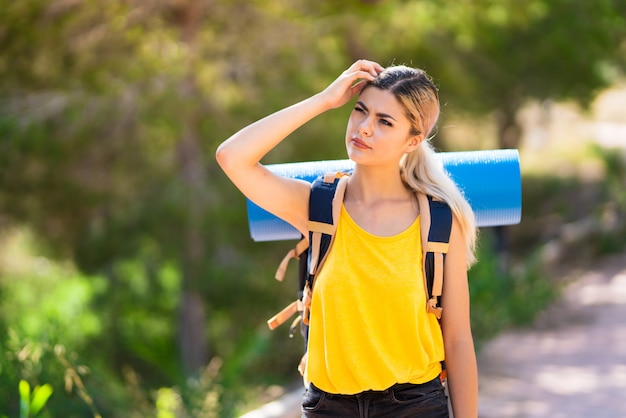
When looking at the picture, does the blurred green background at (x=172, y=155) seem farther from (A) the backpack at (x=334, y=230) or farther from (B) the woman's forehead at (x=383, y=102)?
(B) the woman's forehead at (x=383, y=102)

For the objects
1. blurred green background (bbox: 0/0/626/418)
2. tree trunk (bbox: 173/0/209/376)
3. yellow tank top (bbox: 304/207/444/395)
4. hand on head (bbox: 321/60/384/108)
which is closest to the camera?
yellow tank top (bbox: 304/207/444/395)

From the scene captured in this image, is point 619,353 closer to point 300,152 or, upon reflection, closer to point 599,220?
point 300,152

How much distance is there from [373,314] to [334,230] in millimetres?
227

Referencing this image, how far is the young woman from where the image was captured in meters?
2.08

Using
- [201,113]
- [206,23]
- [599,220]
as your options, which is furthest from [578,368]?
[599,220]

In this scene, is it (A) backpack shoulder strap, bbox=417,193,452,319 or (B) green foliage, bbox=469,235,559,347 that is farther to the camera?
(B) green foliage, bbox=469,235,559,347

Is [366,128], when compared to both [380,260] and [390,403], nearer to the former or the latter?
[380,260]

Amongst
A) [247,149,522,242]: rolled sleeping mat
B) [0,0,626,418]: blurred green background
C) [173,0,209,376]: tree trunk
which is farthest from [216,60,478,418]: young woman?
[173,0,209,376]: tree trunk

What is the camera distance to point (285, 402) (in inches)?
192

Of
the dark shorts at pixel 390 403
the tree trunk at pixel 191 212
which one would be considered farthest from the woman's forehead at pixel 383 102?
the tree trunk at pixel 191 212

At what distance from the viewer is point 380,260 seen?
82.5 inches

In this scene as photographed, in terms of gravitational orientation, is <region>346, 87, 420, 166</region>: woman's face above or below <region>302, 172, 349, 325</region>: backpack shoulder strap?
above

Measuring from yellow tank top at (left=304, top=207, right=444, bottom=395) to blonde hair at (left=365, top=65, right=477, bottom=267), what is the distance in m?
0.14

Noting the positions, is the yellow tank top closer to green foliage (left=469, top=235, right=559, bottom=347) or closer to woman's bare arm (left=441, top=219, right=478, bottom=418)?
woman's bare arm (left=441, top=219, right=478, bottom=418)
